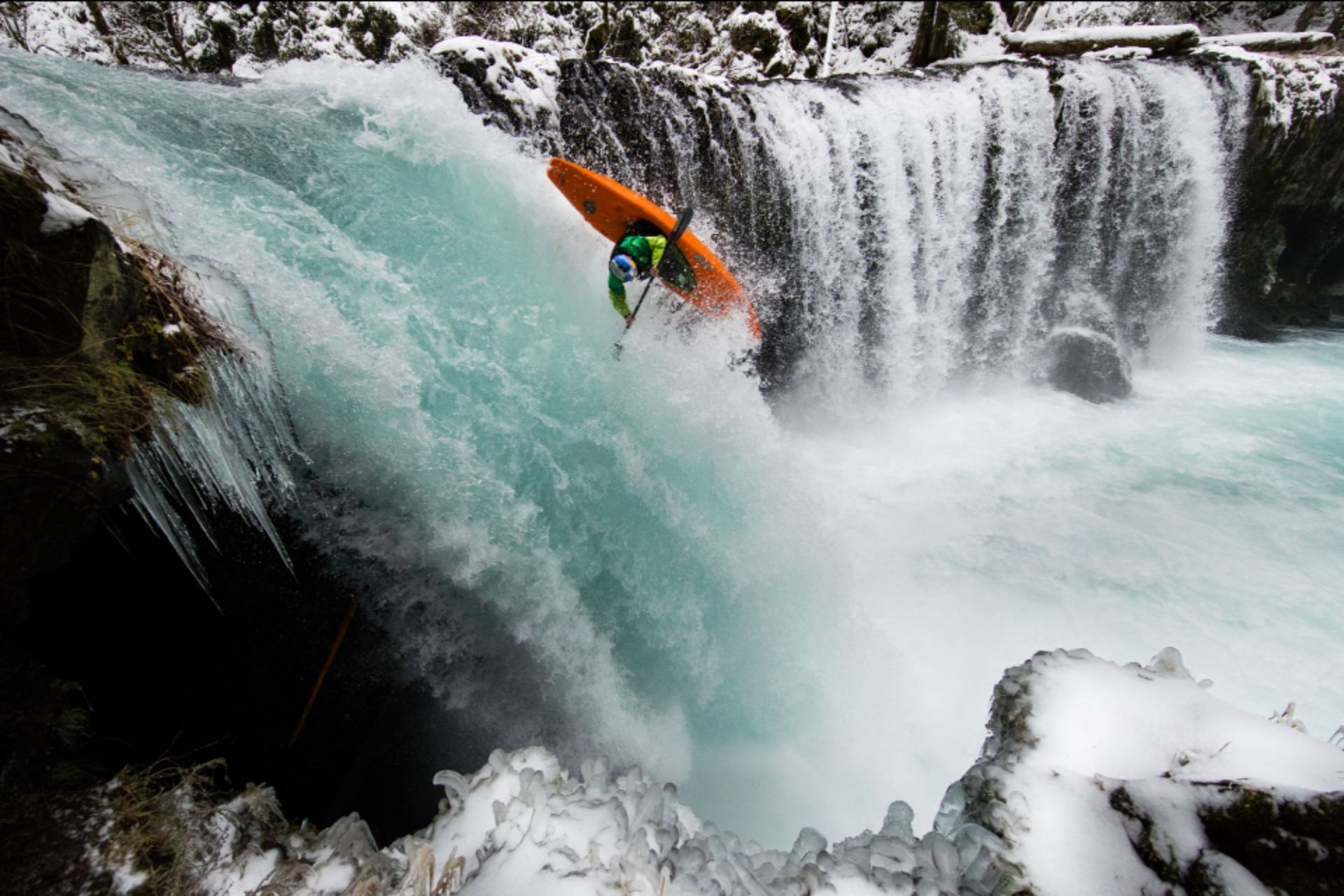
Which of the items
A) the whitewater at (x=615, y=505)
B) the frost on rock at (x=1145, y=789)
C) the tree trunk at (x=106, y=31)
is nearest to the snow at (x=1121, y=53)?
the whitewater at (x=615, y=505)

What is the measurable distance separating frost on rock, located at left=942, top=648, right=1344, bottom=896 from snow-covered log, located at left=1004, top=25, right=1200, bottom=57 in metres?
10.3

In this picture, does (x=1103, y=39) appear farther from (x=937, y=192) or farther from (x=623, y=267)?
(x=623, y=267)

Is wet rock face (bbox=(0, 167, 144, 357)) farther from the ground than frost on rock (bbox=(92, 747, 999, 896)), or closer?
farther from the ground

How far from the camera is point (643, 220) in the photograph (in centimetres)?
532

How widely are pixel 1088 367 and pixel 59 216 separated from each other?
9483 mm

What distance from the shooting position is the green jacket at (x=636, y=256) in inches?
191

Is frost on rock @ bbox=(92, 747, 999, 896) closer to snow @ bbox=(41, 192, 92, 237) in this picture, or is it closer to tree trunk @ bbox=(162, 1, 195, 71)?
snow @ bbox=(41, 192, 92, 237)

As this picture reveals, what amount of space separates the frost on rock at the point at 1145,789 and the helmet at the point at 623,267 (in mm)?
3813

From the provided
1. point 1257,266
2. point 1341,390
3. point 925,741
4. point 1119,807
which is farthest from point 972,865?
point 1257,266

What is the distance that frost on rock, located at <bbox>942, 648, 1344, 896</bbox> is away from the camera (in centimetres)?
145

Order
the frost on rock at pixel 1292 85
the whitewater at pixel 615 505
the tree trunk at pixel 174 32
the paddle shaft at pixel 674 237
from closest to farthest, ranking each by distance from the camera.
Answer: the whitewater at pixel 615 505 < the paddle shaft at pixel 674 237 < the frost on rock at pixel 1292 85 < the tree trunk at pixel 174 32

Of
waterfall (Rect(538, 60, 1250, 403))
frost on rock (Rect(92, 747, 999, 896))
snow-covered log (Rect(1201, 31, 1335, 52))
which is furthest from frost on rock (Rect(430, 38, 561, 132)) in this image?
snow-covered log (Rect(1201, 31, 1335, 52))

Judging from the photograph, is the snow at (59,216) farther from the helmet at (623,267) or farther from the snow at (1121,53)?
the snow at (1121,53)

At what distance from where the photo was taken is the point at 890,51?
9672 millimetres
